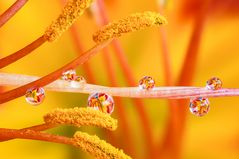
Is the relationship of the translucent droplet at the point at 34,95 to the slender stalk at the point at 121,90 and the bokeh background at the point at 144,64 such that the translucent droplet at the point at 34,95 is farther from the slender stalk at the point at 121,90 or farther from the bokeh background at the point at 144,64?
the bokeh background at the point at 144,64

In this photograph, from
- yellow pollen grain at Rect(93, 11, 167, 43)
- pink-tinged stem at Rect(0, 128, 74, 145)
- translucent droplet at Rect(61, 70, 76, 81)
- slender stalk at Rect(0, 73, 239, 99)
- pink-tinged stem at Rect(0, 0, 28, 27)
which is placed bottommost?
pink-tinged stem at Rect(0, 128, 74, 145)

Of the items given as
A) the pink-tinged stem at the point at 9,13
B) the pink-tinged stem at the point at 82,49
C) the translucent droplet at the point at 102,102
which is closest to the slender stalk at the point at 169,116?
the pink-tinged stem at the point at 82,49

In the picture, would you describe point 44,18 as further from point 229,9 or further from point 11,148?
point 229,9

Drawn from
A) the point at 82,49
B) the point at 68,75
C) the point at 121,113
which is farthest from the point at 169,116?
the point at 68,75

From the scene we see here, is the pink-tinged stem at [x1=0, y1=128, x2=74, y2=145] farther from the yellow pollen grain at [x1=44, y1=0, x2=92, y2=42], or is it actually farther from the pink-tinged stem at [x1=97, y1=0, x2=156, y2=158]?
the pink-tinged stem at [x1=97, y1=0, x2=156, y2=158]

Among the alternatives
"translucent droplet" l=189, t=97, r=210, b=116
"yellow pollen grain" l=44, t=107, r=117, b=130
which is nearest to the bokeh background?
"translucent droplet" l=189, t=97, r=210, b=116
